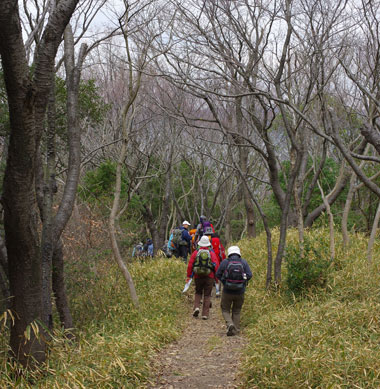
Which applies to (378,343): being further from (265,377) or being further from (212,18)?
(212,18)

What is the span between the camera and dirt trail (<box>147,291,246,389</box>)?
194 inches

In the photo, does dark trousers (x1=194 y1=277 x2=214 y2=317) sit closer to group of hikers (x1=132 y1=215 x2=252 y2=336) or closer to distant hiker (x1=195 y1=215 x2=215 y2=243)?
group of hikers (x1=132 y1=215 x2=252 y2=336)

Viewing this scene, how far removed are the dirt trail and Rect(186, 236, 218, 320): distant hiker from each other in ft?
1.84

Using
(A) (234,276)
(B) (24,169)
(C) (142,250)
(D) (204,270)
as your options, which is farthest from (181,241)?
(B) (24,169)

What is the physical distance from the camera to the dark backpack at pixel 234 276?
6715 millimetres

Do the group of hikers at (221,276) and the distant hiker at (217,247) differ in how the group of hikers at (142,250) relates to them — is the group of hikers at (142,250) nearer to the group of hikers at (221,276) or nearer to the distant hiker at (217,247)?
the group of hikers at (221,276)

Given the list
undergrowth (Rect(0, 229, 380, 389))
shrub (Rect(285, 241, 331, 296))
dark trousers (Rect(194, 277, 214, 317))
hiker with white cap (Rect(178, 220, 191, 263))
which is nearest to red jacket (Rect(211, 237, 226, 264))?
undergrowth (Rect(0, 229, 380, 389))

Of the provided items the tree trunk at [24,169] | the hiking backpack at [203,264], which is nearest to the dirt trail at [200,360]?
the hiking backpack at [203,264]

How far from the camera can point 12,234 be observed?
12.7 feet

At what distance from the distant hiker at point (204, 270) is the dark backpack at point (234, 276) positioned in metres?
0.97

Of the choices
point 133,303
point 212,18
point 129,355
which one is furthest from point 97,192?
point 129,355

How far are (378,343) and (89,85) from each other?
726cm

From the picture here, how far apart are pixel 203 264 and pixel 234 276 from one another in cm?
114

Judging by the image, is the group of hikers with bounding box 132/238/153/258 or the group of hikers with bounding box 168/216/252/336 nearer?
the group of hikers with bounding box 168/216/252/336
